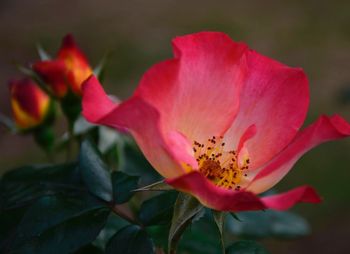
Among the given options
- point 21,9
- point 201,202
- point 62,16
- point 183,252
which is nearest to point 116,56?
point 62,16

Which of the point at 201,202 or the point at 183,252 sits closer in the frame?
the point at 201,202

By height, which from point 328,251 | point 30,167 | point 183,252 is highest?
point 30,167

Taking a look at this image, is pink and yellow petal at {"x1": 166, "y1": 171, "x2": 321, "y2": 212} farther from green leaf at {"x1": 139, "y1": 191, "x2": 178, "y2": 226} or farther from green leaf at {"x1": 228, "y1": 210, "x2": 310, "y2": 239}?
green leaf at {"x1": 228, "y1": 210, "x2": 310, "y2": 239}

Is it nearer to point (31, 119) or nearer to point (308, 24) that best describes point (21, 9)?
point (308, 24)

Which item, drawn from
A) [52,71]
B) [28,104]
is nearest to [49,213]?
[52,71]

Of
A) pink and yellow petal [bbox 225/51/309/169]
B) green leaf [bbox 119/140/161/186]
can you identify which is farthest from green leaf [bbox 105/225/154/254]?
green leaf [bbox 119/140/161/186]

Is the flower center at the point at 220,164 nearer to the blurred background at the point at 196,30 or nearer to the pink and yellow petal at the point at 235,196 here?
the pink and yellow petal at the point at 235,196
